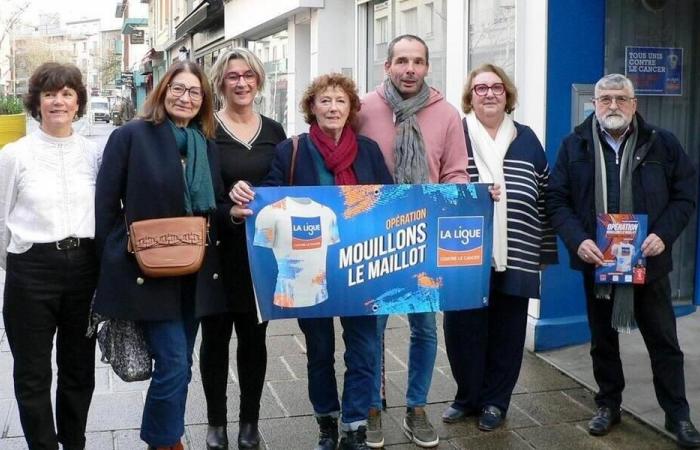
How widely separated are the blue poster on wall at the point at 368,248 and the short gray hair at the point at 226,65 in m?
0.59

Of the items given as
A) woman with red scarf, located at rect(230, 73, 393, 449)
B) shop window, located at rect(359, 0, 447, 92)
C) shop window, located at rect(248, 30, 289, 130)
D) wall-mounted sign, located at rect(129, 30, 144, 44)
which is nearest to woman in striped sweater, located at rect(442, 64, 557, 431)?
woman with red scarf, located at rect(230, 73, 393, 449)

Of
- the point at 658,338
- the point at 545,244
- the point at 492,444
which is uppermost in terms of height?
the point at 545,244

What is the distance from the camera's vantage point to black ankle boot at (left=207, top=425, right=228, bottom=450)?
14.3 ft

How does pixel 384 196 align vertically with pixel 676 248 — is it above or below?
above

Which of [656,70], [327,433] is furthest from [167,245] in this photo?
[656,70]

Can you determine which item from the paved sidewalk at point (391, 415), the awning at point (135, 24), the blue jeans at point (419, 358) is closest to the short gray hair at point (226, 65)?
the blue jeans at point (419, 358)

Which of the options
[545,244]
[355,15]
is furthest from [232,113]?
[355,15]

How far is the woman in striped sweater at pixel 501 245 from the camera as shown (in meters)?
4.55

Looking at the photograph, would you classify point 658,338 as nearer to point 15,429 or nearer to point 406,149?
point 406,149

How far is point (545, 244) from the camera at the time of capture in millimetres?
4738

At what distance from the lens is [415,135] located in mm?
4258

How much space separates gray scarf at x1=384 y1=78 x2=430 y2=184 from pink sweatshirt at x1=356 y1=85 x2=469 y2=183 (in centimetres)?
4

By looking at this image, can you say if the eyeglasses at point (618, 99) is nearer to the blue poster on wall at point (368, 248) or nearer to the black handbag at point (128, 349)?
the blue poster on wall at point (368, 248)

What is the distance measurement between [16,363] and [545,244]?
2.70 metres
